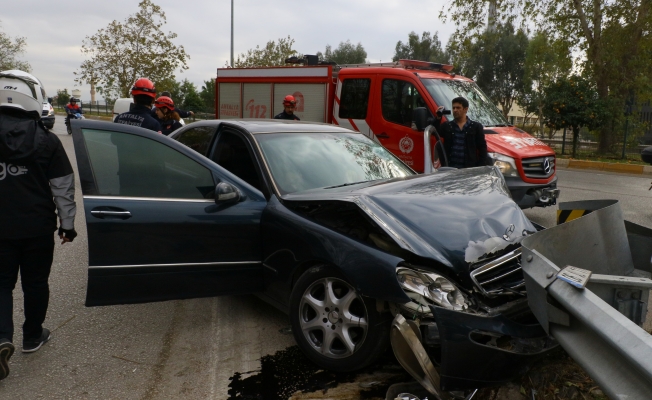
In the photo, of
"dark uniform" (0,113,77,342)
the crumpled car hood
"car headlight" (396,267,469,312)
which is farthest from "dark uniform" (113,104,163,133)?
"car headlight" (396,267,469,312)

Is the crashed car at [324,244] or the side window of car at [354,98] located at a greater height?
the side window of car at [354,98]

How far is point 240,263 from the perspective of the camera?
3.90 metres

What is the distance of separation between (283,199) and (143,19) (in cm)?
3521

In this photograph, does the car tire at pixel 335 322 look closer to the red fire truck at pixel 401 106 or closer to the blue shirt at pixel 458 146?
the blue shirt at pixel 458 146

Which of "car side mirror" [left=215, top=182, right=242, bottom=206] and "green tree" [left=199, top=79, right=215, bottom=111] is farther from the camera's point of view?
"green tree" [left=199, top=79, right=215, bottom=111]

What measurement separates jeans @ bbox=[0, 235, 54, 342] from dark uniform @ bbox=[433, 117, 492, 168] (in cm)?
436

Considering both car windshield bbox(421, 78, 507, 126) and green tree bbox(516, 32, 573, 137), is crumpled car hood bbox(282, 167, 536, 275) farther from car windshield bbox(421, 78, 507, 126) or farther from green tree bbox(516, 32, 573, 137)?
green tree bbox(516, 32, 573, 137)

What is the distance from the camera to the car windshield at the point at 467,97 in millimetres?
8445

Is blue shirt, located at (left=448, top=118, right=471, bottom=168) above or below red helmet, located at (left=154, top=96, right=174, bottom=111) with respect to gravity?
below

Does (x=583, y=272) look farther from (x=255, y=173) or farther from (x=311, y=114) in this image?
(x=311, y=114)

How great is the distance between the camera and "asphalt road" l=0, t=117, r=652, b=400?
129 inches

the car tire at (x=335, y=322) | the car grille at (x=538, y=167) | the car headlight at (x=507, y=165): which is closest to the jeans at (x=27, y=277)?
the car tire at (x=335, y=322)

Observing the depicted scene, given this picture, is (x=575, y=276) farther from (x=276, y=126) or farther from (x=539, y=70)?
(x=539, y=70)

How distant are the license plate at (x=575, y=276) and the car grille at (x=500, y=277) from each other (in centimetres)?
60
